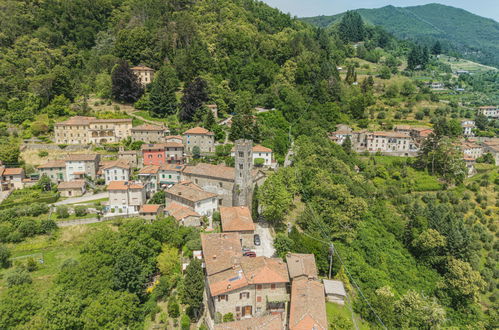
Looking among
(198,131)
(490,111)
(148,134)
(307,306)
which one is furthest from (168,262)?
(490,111)

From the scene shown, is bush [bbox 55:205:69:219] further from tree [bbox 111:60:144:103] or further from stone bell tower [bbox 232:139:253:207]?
tree [bbox 111:60:144:103]

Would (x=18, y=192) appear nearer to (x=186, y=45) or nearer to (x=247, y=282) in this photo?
(x=247, y=282)

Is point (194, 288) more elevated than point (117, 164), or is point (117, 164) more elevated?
point (117, 164)

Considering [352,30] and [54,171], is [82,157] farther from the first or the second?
[352,30]

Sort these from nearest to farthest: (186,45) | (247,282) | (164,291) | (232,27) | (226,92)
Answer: (247,282), (164,291), (226,92), (186,45), (232,27)

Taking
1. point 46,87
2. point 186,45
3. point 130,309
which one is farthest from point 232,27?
point 130,309
